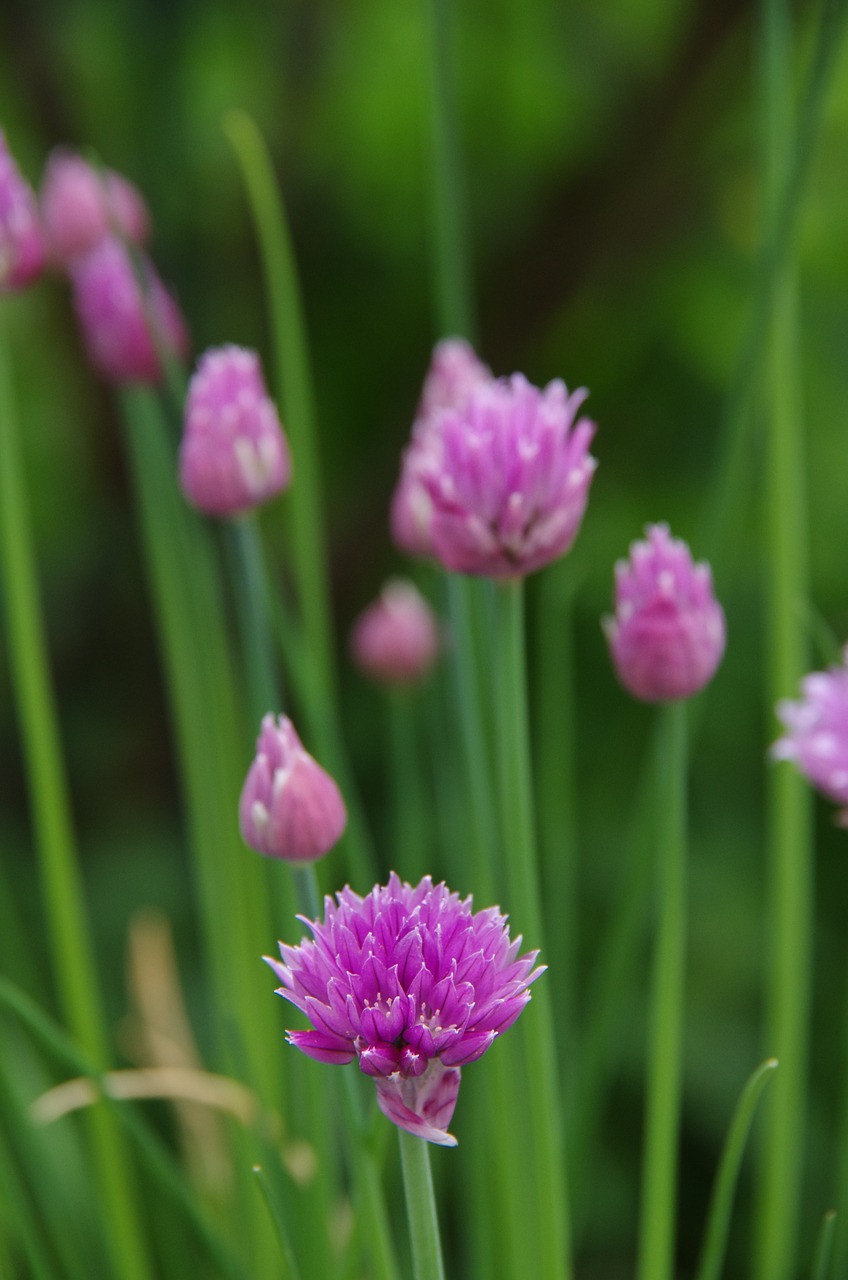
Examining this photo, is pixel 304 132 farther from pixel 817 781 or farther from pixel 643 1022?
pixel 817 781

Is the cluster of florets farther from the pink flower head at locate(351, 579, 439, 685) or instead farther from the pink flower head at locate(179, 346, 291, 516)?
the pink flower head at locate(351, 579, 439, 685)

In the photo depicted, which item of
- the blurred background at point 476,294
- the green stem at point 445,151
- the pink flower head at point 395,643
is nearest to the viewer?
the green stem at point 445,151

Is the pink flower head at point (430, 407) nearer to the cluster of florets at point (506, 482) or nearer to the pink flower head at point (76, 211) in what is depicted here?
the cluster of florets at point (506, 482)

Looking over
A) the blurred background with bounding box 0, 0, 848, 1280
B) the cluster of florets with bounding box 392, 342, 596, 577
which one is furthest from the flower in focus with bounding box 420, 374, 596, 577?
the blurred background with bounding box 0, 0, 848, 1280

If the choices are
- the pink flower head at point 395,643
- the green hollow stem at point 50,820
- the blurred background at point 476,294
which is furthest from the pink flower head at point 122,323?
the blurred background at point 476,294

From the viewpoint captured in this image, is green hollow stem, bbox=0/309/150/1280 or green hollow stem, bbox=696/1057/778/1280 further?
green hollow stem, bbox=0/309/150/1280

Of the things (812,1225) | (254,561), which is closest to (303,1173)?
(254,561)

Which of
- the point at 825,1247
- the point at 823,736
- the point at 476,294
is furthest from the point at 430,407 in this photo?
the point at 476,294
